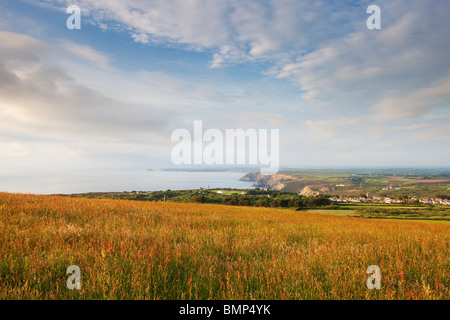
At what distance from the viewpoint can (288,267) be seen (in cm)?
347

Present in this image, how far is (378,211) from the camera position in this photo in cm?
4444

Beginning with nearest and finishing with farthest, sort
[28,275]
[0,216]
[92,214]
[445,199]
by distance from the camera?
[28,275], [0,216], [92,214], [445,199]

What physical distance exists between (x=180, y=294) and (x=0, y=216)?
283 inches

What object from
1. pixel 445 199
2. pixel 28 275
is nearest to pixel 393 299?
pixel 28 275

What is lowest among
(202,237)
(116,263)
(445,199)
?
(445,199)

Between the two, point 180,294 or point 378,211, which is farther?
point 378,211

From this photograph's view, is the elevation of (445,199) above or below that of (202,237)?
below

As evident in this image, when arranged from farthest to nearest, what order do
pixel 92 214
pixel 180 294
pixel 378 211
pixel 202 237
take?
pixel 378 211 → pixel 92 214 → pixel 202 237 → pixel 180 294

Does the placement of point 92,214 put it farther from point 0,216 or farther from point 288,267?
point 288,267
